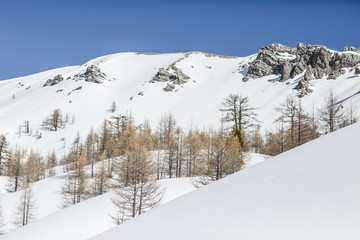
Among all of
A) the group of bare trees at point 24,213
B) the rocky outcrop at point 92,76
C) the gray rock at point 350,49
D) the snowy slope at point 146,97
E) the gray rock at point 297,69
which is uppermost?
the gray rock at point 350,49

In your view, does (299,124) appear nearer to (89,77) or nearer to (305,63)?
(305,63)

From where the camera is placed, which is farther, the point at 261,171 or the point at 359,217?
the point at 261,171

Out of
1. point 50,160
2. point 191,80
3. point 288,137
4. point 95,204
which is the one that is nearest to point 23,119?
point 50,160

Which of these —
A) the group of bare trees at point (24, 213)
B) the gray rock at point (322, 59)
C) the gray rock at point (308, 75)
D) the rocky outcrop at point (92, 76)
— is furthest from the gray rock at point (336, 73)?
the rocky outcrop at point (92, 76)

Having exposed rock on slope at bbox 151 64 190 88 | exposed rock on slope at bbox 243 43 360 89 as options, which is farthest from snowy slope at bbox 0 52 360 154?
exposed rock on slope at bbox 243 43 360 89

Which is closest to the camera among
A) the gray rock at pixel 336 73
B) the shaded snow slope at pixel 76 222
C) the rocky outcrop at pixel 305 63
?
the shaded snow slope at pixel 76 222

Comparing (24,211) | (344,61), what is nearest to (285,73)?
(344,61)

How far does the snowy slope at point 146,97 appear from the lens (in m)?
78.4

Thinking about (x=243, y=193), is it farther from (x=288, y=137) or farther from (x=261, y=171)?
(x=288, y=137)

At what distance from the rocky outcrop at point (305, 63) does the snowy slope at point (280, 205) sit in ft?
267

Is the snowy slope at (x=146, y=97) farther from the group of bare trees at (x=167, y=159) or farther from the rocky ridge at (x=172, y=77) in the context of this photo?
the group of bare trees at (x=167, y=159)

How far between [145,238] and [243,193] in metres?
2.59

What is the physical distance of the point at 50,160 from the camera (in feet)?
227

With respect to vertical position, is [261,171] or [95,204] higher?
[261,171]
